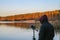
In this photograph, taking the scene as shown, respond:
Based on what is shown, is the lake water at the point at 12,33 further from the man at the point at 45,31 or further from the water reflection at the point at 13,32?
the man at the point at 45,31

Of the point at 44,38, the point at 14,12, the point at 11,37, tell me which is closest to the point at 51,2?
the point at 14,12

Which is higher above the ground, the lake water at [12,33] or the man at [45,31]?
the man at [45,31]

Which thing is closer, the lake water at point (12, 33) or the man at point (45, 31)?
the man at point (45, 31)

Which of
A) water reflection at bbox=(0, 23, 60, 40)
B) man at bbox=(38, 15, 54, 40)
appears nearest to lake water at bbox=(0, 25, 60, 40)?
water reflection at bbox=(0, 23, 60, 40)

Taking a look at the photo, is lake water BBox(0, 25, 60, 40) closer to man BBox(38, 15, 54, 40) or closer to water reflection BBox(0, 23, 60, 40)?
water reflection BBox(0, 23, 60, 40)

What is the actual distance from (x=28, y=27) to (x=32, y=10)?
0.45 meters

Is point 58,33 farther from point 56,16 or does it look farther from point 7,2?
point 7,2

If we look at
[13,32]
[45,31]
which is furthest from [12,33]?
[45,31]

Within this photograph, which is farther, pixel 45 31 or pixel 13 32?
pixel 13 32

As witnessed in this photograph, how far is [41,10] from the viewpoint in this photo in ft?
12.7

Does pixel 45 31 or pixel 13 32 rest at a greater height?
pixel 45 31

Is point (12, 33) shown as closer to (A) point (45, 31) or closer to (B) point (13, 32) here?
(B) point (13, 32)

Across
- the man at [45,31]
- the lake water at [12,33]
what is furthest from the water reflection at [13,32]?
the man at [45,31]

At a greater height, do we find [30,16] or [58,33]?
[30,16]
